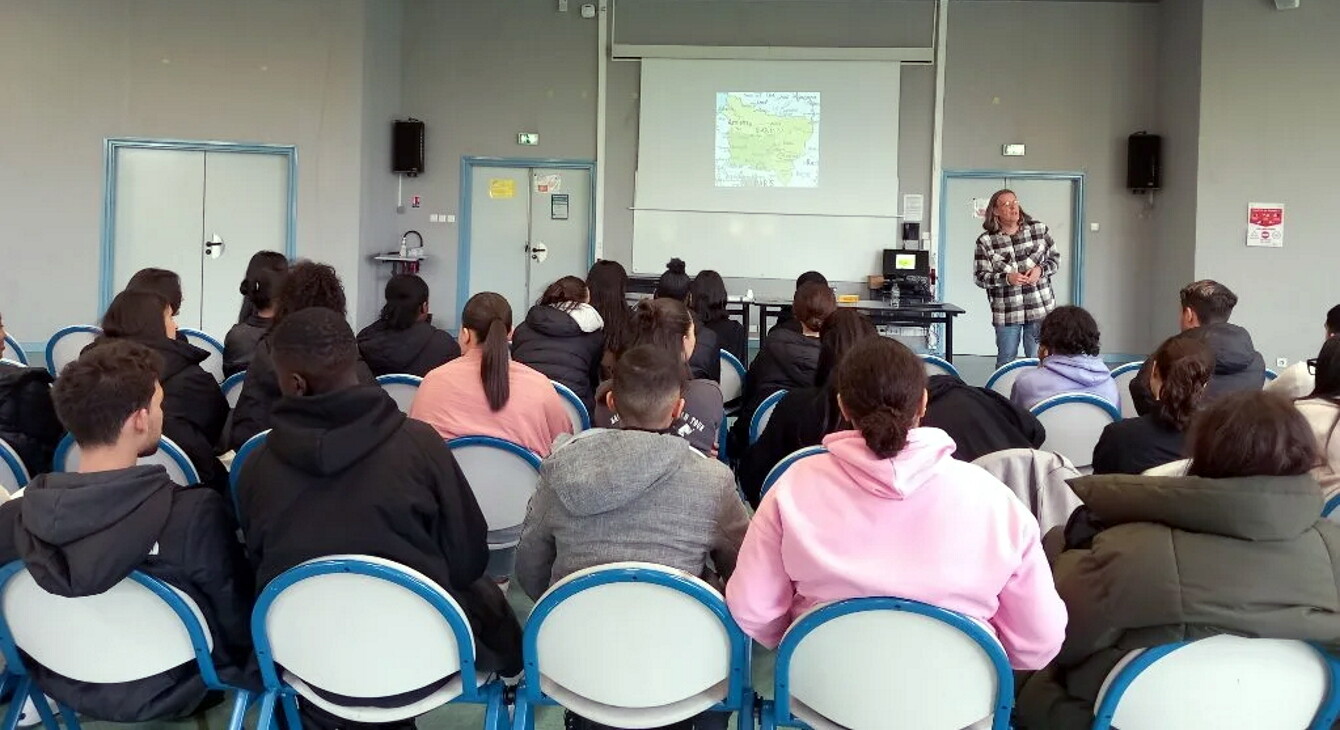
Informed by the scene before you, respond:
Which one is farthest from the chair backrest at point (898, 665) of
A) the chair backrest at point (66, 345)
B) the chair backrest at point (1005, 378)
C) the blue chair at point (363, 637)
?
the chair backrest at point (66, 345)

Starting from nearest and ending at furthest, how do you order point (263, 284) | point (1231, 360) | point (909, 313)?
point (1231, 360)
point (263, 284)
point (909, 313)

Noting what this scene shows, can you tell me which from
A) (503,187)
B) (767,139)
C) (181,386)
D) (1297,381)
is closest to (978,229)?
(767,139)

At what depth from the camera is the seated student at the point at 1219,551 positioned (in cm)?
166

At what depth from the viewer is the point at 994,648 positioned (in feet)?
5.37

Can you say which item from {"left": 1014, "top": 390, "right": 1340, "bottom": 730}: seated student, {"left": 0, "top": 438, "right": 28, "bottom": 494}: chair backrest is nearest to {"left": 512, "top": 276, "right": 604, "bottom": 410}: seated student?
{"left": 0, "top": 438, "right": 28, "bottom": 494}: chair backrest

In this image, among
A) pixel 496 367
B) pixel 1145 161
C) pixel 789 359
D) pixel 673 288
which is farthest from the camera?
pixel 1145 161

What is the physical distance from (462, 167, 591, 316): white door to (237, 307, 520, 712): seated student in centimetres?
838

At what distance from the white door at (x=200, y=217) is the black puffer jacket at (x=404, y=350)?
582cm

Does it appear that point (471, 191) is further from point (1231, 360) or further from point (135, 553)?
point (135, 553)

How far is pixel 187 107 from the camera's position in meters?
9.32

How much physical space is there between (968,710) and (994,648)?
0.14m

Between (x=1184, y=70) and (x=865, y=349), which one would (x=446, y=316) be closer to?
(x=1184, y=70)

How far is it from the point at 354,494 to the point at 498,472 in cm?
92

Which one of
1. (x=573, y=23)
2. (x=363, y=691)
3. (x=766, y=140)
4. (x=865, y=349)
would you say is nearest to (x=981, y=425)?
(x=865, y=349)
